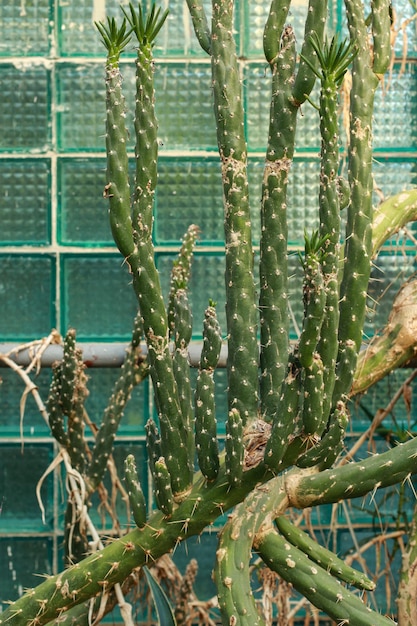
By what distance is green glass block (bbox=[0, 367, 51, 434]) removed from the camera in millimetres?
2287

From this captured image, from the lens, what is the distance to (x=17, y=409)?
90.6 inches

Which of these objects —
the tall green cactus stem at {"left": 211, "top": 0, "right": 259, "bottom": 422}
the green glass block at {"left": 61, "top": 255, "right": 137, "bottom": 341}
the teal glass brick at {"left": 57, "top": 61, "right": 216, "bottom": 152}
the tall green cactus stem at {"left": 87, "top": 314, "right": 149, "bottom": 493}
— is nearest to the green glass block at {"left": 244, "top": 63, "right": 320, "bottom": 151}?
the teal glass brick at {"left": 57, "top": 61, "right": 216, "bottom": 152}

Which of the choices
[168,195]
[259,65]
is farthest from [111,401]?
[259,65]

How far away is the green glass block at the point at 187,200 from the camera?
2338mm

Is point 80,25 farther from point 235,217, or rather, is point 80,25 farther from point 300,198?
point 235,217

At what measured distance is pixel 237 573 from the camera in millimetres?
1202

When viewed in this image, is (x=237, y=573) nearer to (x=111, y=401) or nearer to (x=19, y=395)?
(x=111, y=401)

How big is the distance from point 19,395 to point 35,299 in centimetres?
26

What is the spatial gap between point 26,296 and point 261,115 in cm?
79

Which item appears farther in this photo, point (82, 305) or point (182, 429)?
point (82, 305)

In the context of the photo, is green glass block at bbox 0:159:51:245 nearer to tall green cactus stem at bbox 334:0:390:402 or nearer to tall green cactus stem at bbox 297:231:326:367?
tall green cactus stem at bbox 334:0:390:402

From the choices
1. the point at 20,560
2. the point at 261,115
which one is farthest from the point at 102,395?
the point at 261,115

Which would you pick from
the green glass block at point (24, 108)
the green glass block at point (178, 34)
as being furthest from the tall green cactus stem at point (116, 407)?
the green glass block at point (178, 34)

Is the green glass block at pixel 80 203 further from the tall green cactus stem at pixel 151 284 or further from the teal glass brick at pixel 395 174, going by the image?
the tall green cactus stem at pixel 151 284
